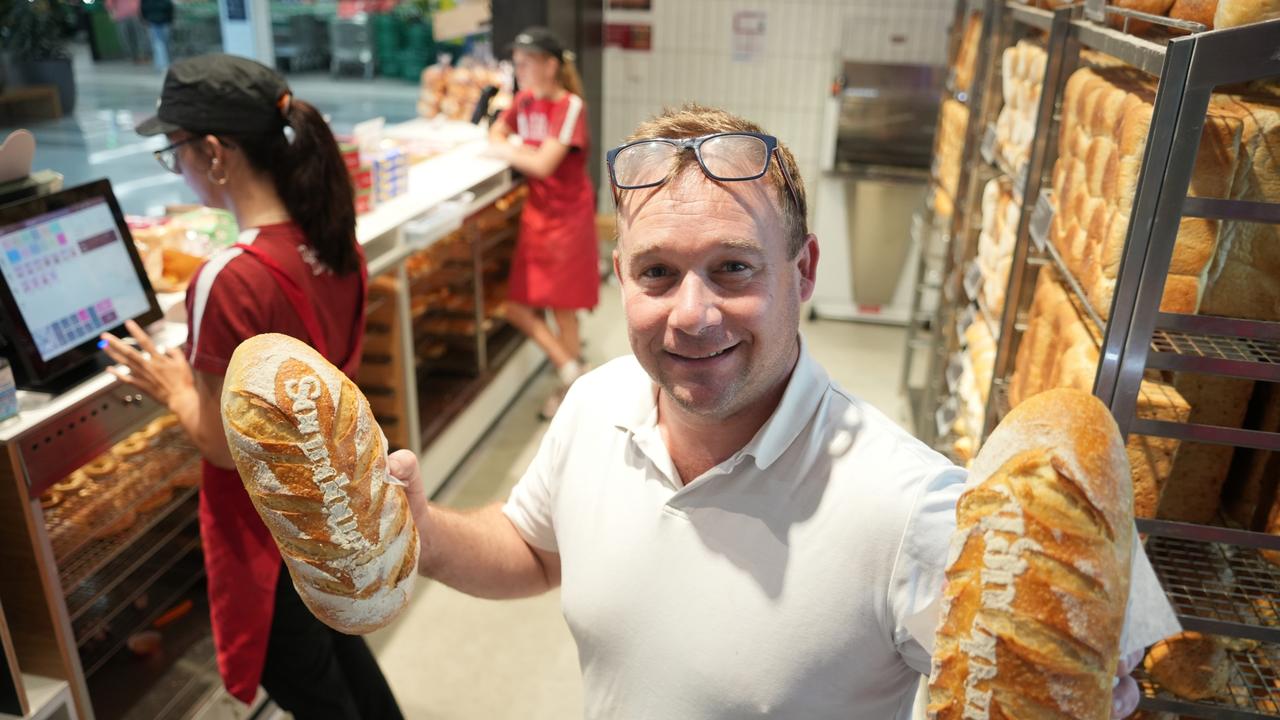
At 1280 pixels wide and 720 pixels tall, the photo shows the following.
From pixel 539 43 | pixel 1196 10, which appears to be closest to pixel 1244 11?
pixel 1196 10

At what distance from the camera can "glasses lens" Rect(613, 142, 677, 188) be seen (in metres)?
1.08

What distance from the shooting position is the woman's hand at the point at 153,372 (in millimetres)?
1897

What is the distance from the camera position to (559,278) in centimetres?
435

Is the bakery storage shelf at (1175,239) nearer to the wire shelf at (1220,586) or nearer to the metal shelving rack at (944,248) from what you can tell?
the wire shelf at (1220,586)

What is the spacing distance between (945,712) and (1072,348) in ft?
3.84

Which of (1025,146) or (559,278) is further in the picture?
(559,278)

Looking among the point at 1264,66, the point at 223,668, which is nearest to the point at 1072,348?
the point at 1264,66

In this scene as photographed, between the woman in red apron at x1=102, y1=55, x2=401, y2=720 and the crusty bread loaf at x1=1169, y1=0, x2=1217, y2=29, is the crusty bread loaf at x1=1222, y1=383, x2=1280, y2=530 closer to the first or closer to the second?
the crusty bread loaf at x1=1169, y1=0, x2=1217, y2=29

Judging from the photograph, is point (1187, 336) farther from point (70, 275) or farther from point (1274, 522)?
point (70, 275)

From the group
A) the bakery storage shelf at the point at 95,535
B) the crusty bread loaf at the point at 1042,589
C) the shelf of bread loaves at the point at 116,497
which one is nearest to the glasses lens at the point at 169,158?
the bakery storage shelf at the point at 95,535

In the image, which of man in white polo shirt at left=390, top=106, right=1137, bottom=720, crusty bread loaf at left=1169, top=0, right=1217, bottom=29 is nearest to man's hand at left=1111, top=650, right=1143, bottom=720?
man in white polo shirt at left=390, top=106, right=1137, bottom=720

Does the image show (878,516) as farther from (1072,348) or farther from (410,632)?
(410,632)

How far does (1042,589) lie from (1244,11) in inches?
39.3

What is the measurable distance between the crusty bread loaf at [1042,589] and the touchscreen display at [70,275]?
6.11ft
